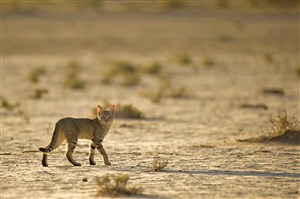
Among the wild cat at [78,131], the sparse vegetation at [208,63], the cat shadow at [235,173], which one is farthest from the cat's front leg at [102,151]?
the sparse vegetation at [208,63]

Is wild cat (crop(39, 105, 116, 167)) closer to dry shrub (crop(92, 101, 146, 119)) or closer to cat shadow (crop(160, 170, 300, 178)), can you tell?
cat shadow (crop(160, 170, 300, 178))

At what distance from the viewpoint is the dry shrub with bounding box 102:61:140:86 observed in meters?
27.5

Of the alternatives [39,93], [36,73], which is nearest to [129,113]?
[39,93]

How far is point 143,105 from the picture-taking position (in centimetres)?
2152

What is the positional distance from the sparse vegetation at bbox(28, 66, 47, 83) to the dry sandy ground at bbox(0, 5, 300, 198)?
16.3 inches

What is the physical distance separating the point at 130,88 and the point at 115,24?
59.6ft

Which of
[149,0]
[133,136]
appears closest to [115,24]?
[149,0]

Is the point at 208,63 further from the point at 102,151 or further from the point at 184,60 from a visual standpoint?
the point at 102,151

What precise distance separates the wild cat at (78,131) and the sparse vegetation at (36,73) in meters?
15.4

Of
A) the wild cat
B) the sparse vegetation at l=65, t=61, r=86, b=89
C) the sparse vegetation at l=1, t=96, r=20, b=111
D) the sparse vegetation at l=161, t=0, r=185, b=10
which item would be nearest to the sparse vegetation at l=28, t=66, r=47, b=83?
the sparse vegetation at l=65, t=61, r=86, b=89

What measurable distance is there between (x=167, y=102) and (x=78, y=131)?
10.9 meters

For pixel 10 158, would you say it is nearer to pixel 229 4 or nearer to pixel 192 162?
pixel 192 162

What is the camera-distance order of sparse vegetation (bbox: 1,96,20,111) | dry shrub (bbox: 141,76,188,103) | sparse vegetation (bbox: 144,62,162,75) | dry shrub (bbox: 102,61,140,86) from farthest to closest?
sparse vegetation (bbox: 144,62,162,75), dry shrub (bbox: 102,61,140,86), dry shrub (bbox: 141,76,188,103), sparse vegetation (bbox: 1,96,20,111)

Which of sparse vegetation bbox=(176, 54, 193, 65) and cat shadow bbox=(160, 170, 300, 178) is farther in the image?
sparse vegetation bbox=(176, 54, 193, 65)
